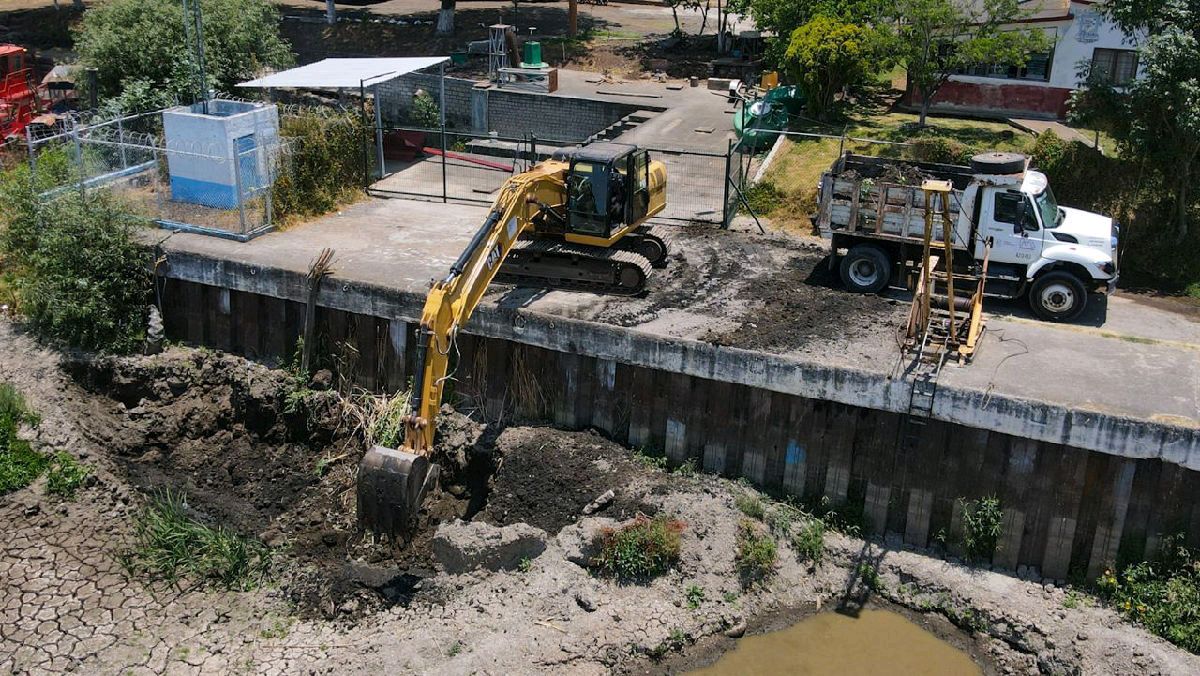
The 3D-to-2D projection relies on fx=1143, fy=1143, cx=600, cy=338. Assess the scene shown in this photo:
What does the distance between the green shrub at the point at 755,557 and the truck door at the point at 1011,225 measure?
599cm

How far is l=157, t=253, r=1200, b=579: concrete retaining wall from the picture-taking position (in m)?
13.7

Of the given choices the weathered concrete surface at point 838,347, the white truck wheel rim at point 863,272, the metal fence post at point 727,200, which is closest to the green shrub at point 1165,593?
the weathered concrete surface at point 838,347

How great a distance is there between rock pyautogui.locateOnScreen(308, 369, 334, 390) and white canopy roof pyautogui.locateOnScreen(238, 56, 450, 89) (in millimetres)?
7399

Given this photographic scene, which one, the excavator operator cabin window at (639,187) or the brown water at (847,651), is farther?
the excavator operator cabin window at (639,187)

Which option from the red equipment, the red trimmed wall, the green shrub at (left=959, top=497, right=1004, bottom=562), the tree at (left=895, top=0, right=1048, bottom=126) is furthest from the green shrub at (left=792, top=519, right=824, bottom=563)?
the red equipment

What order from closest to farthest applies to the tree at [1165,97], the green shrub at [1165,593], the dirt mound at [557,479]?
1. the green shrub at [1165,593]
2. the dirt mound at [557,479]
3. the tree at [1165,97]

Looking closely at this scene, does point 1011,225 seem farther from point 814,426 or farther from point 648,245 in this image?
point 648,245

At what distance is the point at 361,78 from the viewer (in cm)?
2303

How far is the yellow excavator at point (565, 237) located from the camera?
14562mm

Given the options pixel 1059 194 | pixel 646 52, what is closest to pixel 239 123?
pixel 1059 194

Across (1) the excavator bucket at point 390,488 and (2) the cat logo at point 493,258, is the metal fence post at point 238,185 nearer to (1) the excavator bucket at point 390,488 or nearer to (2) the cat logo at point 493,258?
(2) the cat logo at point 493,258

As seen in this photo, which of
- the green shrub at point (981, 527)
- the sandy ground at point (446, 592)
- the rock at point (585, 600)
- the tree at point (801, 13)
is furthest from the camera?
the tree at point (801, 13)

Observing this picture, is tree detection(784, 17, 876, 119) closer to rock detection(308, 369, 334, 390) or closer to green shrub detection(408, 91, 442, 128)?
green shrub detection(408, 91, 442, 128)

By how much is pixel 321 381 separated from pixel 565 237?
4.33 metres
